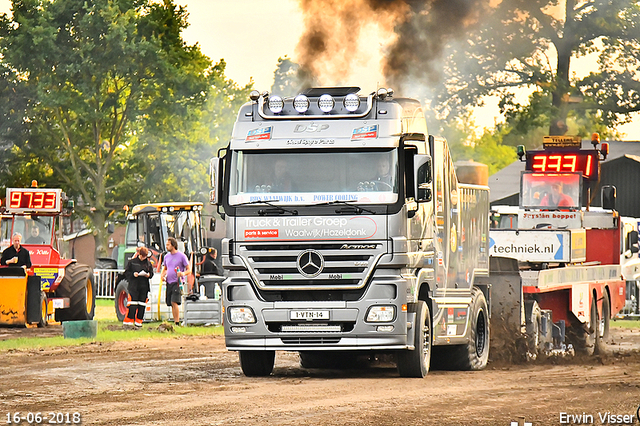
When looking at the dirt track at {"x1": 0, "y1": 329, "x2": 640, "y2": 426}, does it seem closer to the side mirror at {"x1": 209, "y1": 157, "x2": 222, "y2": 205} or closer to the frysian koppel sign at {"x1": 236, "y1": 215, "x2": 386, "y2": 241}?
the frysian koppel sign at {"x1": 236, "y1": 215, "x2": 386, "y2": 241}

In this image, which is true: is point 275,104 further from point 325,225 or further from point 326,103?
point 325,225

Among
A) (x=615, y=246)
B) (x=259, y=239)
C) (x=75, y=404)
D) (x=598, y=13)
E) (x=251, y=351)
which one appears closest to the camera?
(x=75, y=404)

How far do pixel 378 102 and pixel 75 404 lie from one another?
5492 millimetres

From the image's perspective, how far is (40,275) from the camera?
26047mm

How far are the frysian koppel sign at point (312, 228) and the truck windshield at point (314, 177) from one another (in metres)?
0.23

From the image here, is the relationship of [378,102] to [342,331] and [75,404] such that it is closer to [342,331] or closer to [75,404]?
[342,331]

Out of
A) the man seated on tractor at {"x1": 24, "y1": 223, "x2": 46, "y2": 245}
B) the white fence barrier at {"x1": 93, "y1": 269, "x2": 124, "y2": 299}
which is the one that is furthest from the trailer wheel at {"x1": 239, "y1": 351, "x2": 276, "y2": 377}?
the white fence barrier at {"x1": 93, "y1": 269, "x2": 124, "y2": 299}

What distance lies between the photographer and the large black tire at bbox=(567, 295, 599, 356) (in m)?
21.1

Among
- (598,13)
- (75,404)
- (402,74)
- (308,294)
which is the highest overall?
Answer: (598,13)

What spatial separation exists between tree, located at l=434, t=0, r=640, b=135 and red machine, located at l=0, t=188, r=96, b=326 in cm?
1327

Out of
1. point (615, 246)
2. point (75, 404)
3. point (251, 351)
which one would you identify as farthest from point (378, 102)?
point (615, 246)

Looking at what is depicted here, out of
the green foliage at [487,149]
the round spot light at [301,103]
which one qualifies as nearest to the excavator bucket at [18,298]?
the round spot light at [301,103]

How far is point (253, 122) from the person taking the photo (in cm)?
1483

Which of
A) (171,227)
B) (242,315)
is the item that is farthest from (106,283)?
(242,315)
